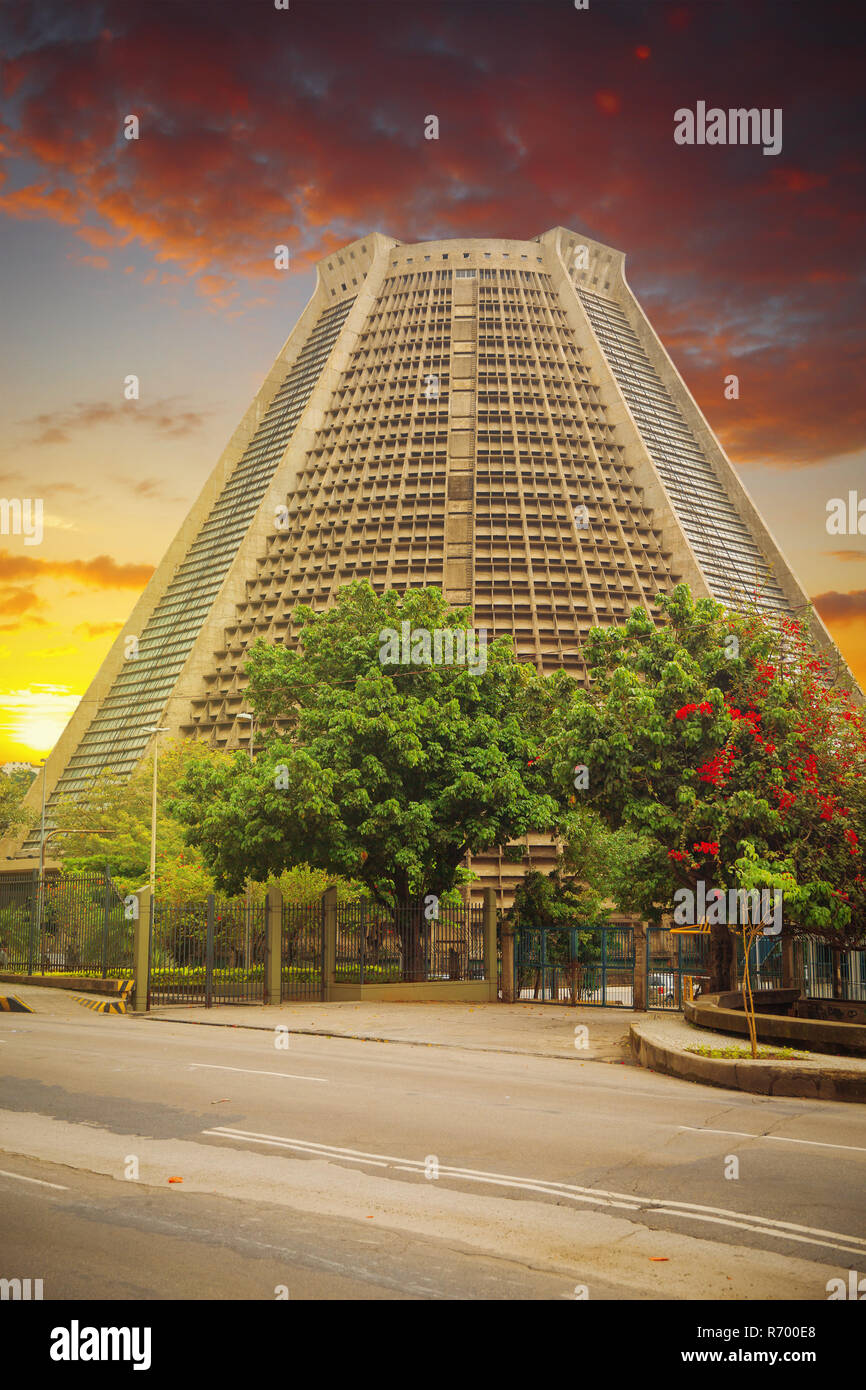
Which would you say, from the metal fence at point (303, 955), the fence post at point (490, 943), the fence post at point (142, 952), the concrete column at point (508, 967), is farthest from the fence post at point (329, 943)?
the fence post at point (142, 952)

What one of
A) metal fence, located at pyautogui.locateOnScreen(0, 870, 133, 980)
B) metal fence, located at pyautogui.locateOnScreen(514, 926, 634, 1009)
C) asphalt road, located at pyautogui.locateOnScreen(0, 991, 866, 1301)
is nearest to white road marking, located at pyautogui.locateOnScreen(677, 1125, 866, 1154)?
asphalt road, located at pyautogui.locateOnScreen(0, 991, 866, 1301)

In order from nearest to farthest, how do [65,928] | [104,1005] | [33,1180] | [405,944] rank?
[33,1180] < [104,1005] < [405,944] < [65,928]

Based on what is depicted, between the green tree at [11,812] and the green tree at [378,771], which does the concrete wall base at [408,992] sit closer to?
the green tree at [378,771]

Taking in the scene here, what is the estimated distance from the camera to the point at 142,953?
25.5 meters

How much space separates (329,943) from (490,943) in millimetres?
4308

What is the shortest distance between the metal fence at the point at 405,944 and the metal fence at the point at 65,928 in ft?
17.9

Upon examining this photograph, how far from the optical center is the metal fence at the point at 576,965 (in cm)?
2781

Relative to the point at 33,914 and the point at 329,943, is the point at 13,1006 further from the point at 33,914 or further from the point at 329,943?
the point at 329,943

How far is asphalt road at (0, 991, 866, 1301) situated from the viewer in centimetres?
583

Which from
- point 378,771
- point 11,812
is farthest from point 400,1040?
point 11,812

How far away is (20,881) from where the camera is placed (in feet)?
105

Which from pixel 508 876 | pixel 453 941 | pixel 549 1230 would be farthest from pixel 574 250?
pixel 549 1230

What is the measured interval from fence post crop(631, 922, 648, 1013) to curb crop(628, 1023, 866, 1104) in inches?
416

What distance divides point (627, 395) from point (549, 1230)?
120457mm
